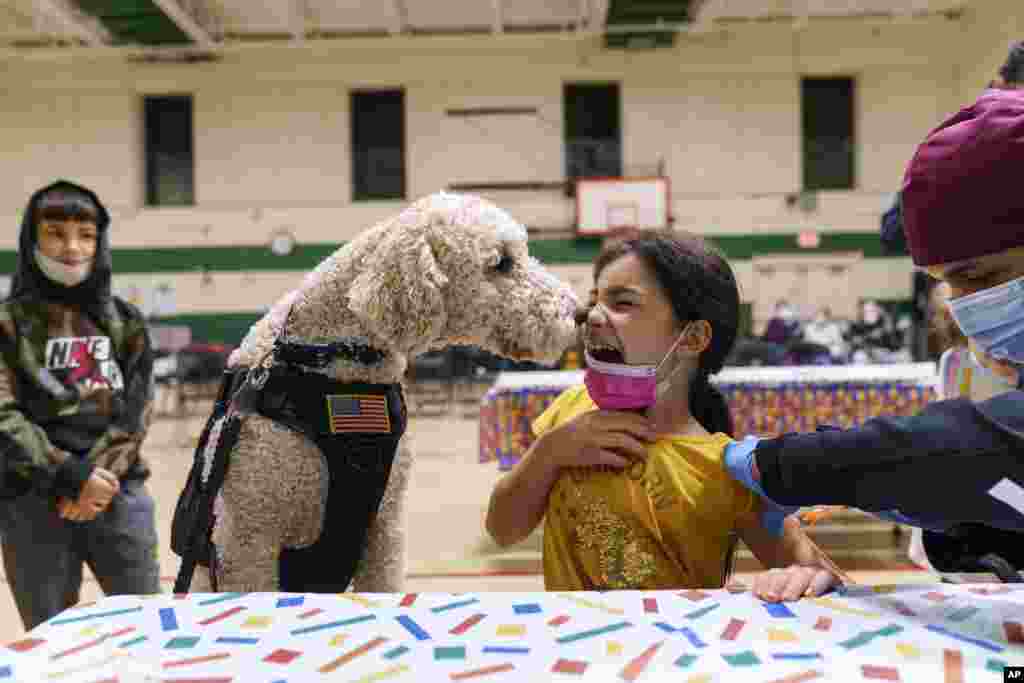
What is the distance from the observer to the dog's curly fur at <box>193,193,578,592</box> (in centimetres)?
102

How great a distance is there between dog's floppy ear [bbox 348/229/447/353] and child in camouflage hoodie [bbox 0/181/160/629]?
0.90 metres

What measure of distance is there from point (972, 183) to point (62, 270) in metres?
1.72

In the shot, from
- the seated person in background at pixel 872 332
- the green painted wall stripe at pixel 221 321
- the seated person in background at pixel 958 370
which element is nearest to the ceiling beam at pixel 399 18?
the green painted wall stripe at pixel 221 321

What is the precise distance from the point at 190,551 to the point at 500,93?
11.6 m

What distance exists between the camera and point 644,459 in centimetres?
99

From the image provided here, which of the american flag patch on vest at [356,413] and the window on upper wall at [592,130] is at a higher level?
the window on upper wall at [592,130]

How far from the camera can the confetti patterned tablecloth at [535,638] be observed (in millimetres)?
510

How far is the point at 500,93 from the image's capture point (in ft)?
38.8

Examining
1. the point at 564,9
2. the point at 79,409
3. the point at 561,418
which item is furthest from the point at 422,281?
the point at 564,9

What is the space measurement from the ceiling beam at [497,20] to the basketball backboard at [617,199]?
105 inches

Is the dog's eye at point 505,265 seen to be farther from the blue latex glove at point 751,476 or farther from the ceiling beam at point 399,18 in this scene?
the ceiling beam at point 399,18

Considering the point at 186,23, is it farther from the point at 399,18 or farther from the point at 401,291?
the point at 401,291

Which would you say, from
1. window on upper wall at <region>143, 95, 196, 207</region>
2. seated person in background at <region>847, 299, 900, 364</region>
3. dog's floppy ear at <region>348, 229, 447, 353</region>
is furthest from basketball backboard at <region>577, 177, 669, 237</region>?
dog's floppy ear at <region>348, 229, 447, 353</region>

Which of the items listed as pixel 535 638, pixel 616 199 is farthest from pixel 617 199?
pixel 535 638
